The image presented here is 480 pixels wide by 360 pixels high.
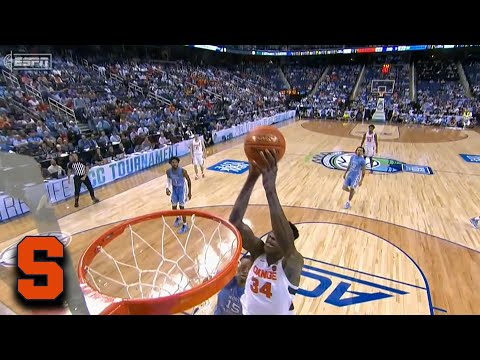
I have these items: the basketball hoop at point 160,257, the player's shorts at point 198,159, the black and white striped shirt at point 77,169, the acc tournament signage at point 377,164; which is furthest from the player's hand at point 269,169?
the acc tournament signage at point 377,164

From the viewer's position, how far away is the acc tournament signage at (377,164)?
10.3m

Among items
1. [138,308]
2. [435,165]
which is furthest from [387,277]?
[435,165]

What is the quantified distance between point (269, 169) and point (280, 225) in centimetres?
37

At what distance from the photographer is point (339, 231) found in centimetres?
607

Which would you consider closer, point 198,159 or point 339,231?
point 339,231

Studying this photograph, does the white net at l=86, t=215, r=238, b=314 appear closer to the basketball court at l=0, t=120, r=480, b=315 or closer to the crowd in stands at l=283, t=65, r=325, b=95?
the basketball court at l=0, t=120, r=480, b=315

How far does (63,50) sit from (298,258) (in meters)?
16.6

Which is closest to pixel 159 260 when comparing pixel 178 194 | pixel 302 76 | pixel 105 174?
pixel 178 194

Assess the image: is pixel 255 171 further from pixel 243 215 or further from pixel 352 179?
pixel 352 179

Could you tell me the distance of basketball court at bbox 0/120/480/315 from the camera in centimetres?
427

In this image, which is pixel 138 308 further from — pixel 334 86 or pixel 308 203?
pixel 334 86

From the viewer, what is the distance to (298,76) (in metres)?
31.6

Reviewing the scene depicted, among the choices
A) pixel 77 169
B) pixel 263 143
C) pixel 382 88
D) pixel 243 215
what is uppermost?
pixel 382 88

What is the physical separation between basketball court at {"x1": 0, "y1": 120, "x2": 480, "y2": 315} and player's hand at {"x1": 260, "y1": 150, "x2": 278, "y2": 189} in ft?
3.17
